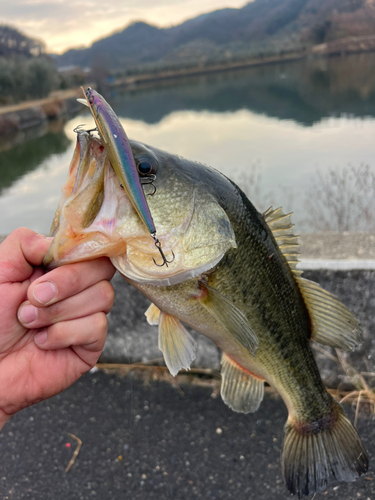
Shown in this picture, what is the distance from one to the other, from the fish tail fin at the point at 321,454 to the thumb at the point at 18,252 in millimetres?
1532

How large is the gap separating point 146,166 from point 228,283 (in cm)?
60

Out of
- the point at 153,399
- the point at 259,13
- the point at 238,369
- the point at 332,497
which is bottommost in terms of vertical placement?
the point at 332,497

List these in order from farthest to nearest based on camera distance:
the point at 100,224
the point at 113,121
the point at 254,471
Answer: the point at 254,471, the point at 100,224, the point at 113,121

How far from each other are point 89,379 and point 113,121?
2.63m

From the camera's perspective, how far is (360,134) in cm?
1335

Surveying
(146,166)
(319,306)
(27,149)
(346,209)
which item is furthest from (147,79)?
(146,166)

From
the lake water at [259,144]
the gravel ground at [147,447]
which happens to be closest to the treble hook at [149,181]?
the gravel ground at [147,447]

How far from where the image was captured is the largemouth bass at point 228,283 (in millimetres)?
1193

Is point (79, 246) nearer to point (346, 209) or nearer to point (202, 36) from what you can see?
point (346, 209)

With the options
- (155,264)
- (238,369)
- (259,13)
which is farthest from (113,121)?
(259,13)

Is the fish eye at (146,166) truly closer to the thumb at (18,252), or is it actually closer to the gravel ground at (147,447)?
the thumb at (18,252)

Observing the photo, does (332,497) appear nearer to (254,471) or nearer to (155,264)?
(254,471)

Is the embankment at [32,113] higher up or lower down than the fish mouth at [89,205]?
higher up

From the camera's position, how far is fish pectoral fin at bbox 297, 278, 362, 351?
175 cm
